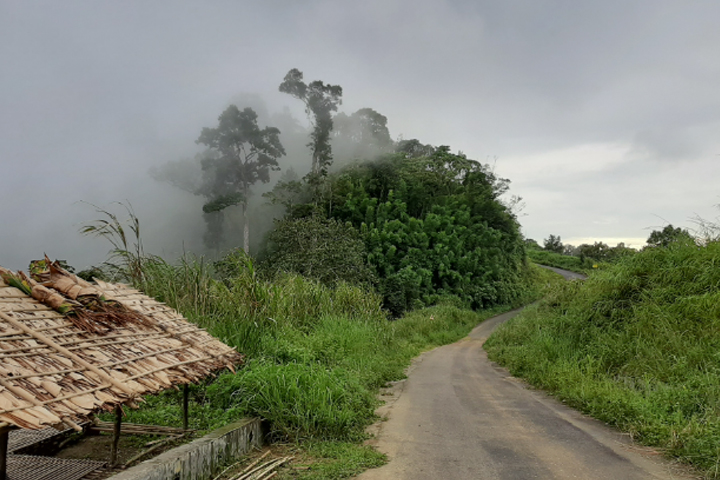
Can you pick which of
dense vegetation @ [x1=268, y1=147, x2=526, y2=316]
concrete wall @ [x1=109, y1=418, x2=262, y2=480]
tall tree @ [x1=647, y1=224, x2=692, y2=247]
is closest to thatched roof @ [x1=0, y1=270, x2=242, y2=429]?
concrete wall @ [x1=109, y1=418, x2=262, y2=480]

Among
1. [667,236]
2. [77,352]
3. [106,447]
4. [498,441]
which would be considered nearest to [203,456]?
[77,352]

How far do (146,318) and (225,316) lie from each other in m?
2.33

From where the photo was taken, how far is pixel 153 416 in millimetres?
5387

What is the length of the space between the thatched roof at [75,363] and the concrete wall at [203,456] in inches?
20.5

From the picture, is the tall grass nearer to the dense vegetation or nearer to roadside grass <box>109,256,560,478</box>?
roadside grass <box>109,256,560,478</box>

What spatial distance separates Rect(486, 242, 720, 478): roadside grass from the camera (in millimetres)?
5246

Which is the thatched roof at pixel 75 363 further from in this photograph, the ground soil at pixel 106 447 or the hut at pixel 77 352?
the ground soil at pixel 106 447

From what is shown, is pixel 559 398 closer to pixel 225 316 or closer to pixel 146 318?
pixel 225 316

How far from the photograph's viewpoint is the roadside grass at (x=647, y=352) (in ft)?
17.2

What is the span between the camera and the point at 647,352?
765cm

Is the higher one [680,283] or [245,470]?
[680,283]

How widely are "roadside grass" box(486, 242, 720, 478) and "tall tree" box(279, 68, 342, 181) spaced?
2389cm

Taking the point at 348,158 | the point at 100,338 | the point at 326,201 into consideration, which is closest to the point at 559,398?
→ the point at 100,338

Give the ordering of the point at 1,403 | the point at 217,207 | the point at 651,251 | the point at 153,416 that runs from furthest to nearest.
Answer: the point at 217,207, the point at 651,251, the point at 153,416, the point at 1,403
